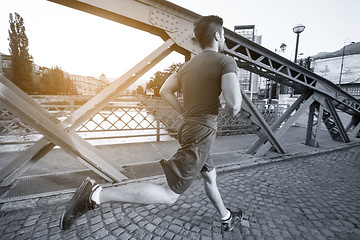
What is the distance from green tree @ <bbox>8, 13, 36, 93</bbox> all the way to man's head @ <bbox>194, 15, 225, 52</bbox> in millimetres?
44346

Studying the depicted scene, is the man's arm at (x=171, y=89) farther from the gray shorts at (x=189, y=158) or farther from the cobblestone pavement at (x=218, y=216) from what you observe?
the cobblestone pavement at (x=218, y=216)

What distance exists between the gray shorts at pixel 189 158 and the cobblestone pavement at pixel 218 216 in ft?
2.83

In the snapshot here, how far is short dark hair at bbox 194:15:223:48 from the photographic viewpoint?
182 cm

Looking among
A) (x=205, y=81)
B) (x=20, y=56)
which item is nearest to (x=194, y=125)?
(x=205, y=81)

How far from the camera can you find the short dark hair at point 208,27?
71.7 inches

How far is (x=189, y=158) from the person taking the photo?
1751mm

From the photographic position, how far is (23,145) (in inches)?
219

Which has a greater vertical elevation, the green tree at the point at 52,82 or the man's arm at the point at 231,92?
the green tree at the point at 52,82

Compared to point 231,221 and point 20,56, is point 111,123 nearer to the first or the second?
point 231,221

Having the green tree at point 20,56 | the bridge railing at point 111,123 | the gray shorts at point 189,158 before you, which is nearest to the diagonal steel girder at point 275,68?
the bridge railing at point 111,123

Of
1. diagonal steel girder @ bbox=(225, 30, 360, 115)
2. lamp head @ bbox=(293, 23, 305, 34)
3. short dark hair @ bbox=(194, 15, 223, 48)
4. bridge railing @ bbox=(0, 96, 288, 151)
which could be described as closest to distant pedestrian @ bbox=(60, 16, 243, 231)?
short dark hair @ bbox=(194, 15, 223, 48)

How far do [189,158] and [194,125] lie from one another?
0.35m

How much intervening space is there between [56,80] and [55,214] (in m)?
59.4

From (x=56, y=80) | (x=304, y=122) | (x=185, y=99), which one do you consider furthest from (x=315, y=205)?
(x=56, y=80)
